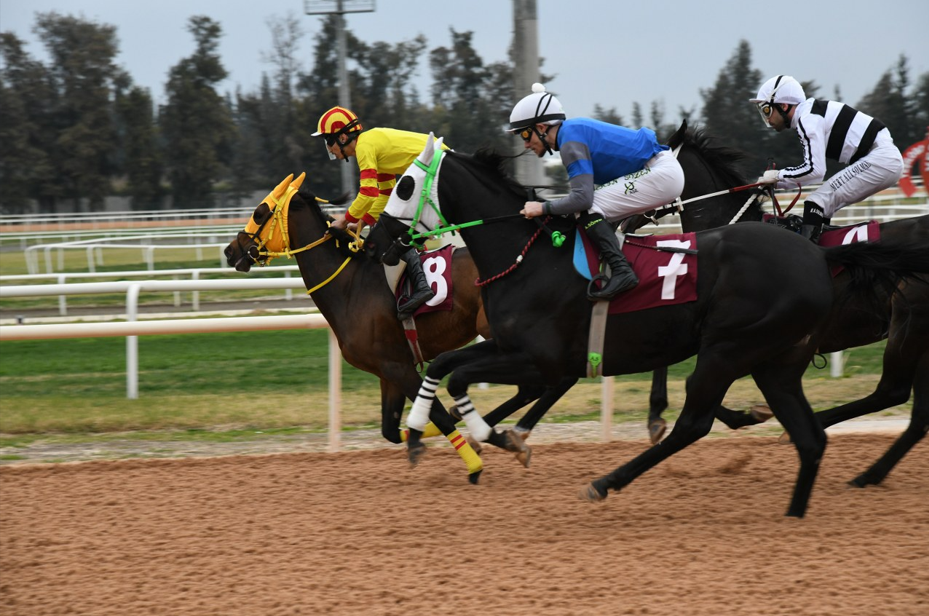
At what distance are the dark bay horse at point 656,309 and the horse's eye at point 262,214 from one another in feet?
4.12

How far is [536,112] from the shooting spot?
15.4 ft

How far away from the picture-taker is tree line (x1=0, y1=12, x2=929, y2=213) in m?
39.5

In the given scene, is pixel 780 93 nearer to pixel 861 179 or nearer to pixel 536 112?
pixel 861 179

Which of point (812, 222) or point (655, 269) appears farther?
point (812, 222)

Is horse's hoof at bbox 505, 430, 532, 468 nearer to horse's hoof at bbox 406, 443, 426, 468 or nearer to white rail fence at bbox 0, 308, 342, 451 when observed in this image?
horse's hoof at bbox 406, 443, 426, 468

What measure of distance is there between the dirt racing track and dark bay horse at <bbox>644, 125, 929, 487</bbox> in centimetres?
25

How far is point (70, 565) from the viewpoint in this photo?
4066 mm

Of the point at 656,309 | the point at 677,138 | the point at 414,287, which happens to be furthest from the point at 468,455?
the point at 677,138

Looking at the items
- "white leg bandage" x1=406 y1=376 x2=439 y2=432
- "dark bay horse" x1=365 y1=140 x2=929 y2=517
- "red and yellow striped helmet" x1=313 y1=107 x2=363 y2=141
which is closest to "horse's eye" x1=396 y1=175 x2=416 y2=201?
"dark bay horse" x1=365 y1=140 x2=929 y2=517

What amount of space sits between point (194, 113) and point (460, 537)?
41.0m

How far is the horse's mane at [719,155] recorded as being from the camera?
5.85 metres

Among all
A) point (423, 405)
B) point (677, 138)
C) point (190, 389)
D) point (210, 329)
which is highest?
point (677, 138)

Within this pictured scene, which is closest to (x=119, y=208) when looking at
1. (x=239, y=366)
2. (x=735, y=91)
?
(x=735, y=91)

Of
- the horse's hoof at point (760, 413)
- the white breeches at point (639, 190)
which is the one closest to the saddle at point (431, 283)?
the white breeches at point (639, 190)
